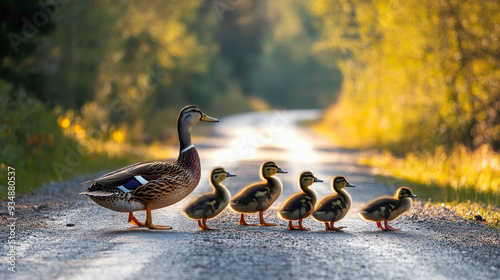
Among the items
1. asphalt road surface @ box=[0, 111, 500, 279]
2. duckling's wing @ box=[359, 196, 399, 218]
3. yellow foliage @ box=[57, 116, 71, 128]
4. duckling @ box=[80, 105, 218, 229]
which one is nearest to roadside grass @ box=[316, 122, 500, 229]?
asphalt road surface @ box=[0, 111, 500, 279]

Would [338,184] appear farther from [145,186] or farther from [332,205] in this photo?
[145,186]

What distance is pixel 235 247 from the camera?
802 cm

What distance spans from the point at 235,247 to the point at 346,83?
29.7 m

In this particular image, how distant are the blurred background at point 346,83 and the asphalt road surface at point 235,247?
11.4 feet

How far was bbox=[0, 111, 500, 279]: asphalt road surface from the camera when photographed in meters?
6.89

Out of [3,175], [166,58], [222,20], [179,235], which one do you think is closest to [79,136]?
[3,175]

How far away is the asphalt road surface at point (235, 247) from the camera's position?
6.89 m

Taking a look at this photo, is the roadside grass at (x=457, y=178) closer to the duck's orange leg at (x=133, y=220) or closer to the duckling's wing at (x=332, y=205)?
the duckling's wing at (x=332, y=205)

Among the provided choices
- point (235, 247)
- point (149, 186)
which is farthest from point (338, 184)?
point (149, 186)

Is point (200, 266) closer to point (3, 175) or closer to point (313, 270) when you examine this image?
point (313, 270)

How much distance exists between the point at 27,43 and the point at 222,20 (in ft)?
185

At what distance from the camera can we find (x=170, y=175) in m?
9.09

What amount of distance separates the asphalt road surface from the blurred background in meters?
3.48

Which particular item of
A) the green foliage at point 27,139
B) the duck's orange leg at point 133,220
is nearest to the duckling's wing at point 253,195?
the duck's orange leg at point 133,220
